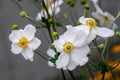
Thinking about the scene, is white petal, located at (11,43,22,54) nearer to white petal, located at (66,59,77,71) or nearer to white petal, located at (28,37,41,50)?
white petal, located at (28,37,41,50)

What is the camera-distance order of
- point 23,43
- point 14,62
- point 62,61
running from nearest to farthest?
point 62,61, point 23,43, point 14,62

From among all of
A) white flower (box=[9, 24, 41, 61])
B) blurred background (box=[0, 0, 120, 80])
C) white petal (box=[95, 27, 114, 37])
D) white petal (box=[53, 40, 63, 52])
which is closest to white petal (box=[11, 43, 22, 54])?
white flower (box=[9, 24, 41, 61])

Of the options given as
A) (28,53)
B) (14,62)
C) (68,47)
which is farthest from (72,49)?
(14,62)

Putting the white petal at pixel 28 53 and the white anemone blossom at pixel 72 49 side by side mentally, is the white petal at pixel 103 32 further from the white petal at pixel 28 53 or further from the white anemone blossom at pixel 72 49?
the white petal at pixel 28 53

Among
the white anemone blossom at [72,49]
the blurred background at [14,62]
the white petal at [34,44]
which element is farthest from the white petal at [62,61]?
the blurred background at [14,62]

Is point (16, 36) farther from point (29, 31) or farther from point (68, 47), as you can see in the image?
point (68, 47)

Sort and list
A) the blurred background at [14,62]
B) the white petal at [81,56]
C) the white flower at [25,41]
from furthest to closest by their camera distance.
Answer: the blurred background at [14,62] → the white flower at [25,41] → the white petal at [81,56]

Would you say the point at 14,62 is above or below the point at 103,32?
below

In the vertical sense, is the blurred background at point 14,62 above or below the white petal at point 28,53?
below
